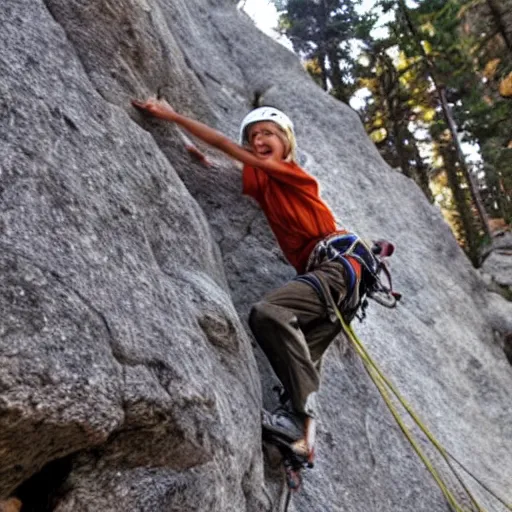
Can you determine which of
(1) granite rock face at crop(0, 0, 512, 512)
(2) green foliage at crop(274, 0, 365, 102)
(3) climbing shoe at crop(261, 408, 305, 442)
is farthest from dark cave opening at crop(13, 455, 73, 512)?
(2) green foliage at crop(274, 0, 365, 102)

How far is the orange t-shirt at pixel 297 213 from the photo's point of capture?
17.9 feet

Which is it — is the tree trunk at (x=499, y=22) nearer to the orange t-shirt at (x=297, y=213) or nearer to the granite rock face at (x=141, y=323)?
the granite rock face at (x=141, y=323)

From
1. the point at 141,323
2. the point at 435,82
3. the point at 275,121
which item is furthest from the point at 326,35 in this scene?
the point at 141,323

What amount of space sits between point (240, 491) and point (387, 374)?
11.7ft

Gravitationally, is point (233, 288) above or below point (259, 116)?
below

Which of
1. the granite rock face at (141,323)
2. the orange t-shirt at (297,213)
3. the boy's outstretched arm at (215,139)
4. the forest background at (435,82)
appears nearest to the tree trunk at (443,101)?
the forest background at (435,82)

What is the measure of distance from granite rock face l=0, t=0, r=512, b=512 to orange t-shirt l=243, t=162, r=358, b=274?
1.81ft

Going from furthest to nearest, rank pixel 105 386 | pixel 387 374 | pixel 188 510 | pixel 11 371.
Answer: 1. pixel 387 374
2. pixel 188 510
3. pixel 105 386
4. pixel 11 371

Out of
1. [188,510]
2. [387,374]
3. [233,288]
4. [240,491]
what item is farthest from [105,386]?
[387,374]

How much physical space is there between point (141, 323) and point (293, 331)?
5.33 feet

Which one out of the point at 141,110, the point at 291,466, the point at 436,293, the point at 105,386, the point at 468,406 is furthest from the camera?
the point at 436,293

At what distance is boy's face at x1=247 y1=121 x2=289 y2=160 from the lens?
5.64 meters

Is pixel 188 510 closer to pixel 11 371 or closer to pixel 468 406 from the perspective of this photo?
pixel 11 371

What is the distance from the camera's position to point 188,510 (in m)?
3.23
